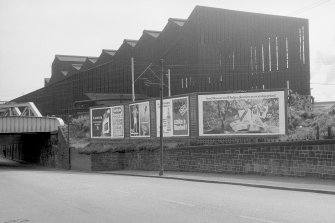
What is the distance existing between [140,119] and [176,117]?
17.5ft

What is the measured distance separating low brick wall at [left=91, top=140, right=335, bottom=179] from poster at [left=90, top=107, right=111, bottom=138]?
891 cm

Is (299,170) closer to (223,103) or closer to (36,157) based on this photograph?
(223,103)

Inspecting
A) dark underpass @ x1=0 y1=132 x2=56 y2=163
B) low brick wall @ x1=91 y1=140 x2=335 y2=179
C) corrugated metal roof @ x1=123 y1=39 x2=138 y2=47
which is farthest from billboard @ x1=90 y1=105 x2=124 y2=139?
corrugated metal roof @ x1=123 y1=39 x2=138 y2=47

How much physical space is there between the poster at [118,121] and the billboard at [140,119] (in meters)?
1.68

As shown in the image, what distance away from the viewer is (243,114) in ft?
95.5

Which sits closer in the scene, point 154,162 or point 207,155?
point 207,155

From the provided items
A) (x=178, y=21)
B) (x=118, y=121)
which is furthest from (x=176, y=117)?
(x=178, y=21)

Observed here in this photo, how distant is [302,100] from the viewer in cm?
3556

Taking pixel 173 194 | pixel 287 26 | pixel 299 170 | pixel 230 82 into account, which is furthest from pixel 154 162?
pixel 287 26

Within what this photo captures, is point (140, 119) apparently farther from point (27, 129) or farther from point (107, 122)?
point (27, 129)

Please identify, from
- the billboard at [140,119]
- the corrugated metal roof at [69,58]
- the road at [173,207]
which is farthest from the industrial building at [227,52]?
the road at [173,207]

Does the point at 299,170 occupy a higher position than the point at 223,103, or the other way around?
the point at 223,103

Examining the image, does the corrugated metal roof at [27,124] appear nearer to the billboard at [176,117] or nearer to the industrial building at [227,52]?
the industrial building at [227,52]

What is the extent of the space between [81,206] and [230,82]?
46821 mm
